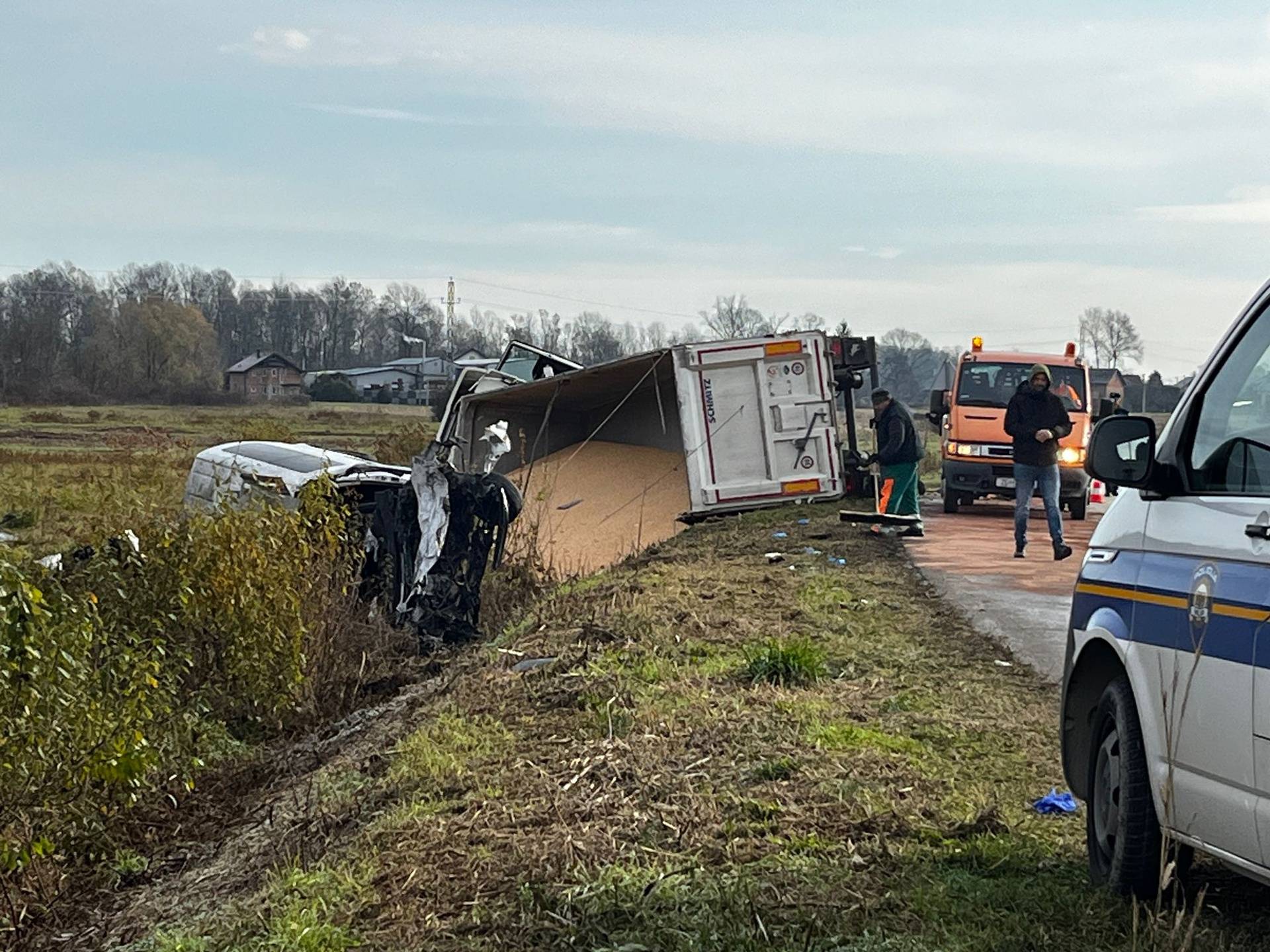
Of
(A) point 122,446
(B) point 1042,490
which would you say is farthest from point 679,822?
(B) point 1042,490

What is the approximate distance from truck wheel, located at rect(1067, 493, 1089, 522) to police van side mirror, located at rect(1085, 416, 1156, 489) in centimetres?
1881

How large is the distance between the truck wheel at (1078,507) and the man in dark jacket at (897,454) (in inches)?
204

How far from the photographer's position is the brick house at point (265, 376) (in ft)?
355

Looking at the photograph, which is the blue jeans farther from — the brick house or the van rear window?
the brick house

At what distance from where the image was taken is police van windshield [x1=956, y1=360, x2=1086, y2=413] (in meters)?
23.5

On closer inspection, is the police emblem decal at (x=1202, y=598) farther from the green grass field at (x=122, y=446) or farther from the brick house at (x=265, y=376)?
the brick house at (x=265, y=376)

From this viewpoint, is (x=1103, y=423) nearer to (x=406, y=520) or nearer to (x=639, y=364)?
(x=406, y=520)

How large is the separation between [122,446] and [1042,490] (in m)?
9.30

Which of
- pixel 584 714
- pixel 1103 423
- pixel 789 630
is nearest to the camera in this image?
pixel 1103 423

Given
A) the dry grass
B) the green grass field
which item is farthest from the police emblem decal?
the green grass field

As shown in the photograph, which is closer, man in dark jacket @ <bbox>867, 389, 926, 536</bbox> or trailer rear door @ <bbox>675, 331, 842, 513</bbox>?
man in dark jacket @ <bbox>867, 389, 926, 536</bbox>

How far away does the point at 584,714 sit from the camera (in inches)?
313

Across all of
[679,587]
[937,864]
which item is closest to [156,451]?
[679,587]

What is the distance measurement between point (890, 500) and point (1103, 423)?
13985mm
